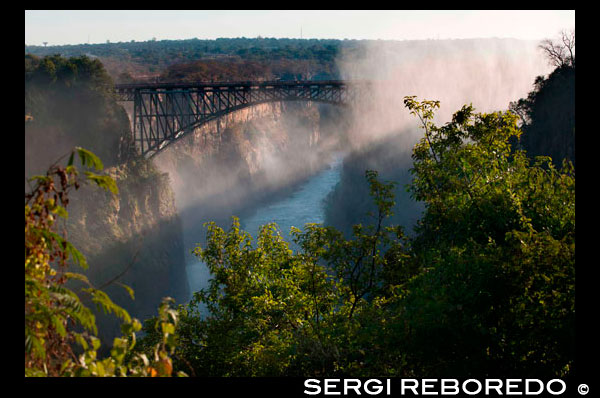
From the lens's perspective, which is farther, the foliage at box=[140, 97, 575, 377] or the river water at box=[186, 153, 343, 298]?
the river water at box=[186, 153, 343, 298]

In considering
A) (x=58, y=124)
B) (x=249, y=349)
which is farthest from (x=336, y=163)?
(x=249, y=349)

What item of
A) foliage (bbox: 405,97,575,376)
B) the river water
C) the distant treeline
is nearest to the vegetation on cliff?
the river water

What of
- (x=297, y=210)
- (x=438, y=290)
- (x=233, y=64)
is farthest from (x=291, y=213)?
(x=438, y=290)

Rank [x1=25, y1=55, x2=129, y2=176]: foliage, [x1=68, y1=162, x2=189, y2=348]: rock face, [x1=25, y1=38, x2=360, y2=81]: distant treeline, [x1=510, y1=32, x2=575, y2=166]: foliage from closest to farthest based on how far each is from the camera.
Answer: [x1=510, y1=32, x2=575, y2=166]: foliage
[x1=68, y1=162, x2=189, y2=348]: rock face
[x1=25, y1=55, x2=129, y2=176]: foliage
[x1=25, y1=38, x2=360, y2=81]: distant treeline

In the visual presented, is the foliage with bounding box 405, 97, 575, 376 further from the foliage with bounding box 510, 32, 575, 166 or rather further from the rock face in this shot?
the rock face

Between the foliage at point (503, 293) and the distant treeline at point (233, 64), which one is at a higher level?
the distant treeline at point (233, 64)

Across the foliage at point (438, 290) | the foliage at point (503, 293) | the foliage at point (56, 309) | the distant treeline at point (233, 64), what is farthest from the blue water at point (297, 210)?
the foliage at point (56, 309)

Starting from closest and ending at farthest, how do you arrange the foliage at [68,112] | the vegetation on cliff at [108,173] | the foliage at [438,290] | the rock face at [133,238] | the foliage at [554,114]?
the foliage at [438,290] → the foliage at [554,114] → the rock face at [133,238] → the vegetation on cliff at [108,173] → the foliage at [68,112]

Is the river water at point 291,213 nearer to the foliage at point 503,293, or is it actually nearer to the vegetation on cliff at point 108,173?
the vegetation on cliff at point 108,173

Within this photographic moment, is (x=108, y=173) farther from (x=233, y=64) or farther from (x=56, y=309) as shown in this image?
(x=233, y=64)
